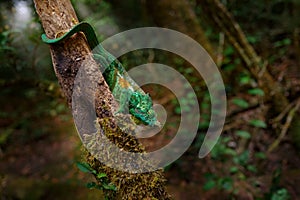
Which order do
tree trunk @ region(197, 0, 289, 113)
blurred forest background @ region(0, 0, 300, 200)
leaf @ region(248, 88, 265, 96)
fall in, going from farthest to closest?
1. tree trunk @ region(197, 0, 289, 113)
2. leaf @ region(248, 88, 265, 96)
3. blurred forest background @ region(0, 0, 300, 200)

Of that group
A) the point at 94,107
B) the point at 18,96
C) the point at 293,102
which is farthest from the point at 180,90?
the point at 18,96

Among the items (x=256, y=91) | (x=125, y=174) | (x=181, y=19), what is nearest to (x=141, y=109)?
(x=125, y=174)

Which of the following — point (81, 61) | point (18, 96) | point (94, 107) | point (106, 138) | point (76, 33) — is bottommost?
point (18, 96)

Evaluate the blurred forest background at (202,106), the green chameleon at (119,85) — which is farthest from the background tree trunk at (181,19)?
the green chameleon at (119,85)

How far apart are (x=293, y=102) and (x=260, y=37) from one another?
5.75ft

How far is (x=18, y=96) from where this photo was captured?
5.61m

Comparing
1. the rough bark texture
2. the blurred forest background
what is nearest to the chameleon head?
the rough bark texture

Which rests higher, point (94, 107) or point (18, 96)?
point (94, 107)

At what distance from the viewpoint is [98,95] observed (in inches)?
64.1

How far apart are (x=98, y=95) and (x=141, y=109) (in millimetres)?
244

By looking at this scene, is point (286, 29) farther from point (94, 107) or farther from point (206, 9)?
point (94, 107)

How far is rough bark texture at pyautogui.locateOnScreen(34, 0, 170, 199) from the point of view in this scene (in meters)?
1.60

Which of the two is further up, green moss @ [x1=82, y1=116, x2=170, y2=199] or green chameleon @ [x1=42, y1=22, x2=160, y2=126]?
green chameleon @ [x1=42, y1=22, x2=160, y2=126]

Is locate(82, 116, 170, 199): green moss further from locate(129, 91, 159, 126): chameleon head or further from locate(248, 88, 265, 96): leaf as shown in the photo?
locate(248, 88, 265, 96): leaf
